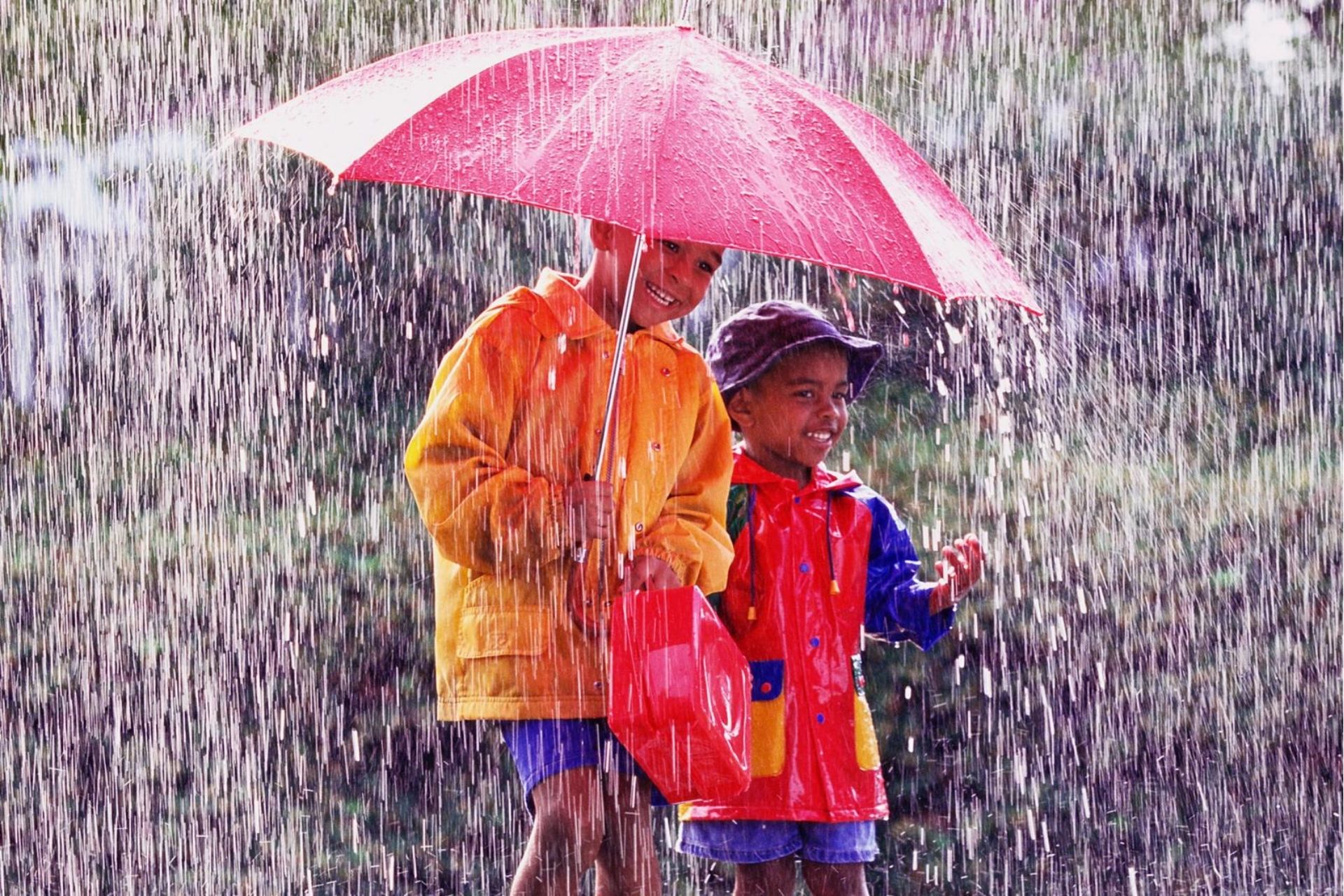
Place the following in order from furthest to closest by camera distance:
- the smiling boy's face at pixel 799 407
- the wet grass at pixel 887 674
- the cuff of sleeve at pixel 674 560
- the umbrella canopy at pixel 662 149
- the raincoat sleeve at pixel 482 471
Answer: the wet grass at pixel 887 674 → the smiling boy's face at pixel 799 407 → the cuff of sleeve at pixel 674 560 → the raincoat sleeve at pixel 482 471 → the umbrella canopy at pixel 662 149

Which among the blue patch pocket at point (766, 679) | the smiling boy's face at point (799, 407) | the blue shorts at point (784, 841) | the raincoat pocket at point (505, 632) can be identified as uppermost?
the smiling boy's face at point (799, 407)

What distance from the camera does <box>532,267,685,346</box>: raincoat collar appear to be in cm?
357

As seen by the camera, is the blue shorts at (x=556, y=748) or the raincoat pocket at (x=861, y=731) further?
the raincoat pocket at (x=861, y=731)

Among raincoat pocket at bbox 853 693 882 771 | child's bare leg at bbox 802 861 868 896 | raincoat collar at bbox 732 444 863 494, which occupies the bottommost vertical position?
child's bare leg at bbox 802 861 868 896

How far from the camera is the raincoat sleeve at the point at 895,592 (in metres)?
3.98

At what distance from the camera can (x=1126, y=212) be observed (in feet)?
21.9

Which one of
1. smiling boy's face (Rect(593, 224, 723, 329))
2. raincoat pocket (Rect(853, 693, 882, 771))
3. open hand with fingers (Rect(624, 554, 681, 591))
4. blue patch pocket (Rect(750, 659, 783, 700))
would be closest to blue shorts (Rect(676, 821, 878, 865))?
raincoat pocket (Rect(853, 693, 882, 771))

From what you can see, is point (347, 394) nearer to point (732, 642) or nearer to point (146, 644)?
point (146, 644)

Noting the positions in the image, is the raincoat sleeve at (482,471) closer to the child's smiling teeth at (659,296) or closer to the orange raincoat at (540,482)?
the orange raincoat at (540,482)

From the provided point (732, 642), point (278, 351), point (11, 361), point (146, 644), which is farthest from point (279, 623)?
point (732, 642)

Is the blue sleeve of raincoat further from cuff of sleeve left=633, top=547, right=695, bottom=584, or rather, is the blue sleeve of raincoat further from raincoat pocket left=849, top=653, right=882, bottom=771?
cuff of sleeve left=633, top=547, right=695, bottom=584

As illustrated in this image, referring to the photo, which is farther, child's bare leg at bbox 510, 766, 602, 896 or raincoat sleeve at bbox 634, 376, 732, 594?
raincoat sleeve at bbox 634, 376, 732, 594

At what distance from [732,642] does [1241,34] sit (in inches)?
183

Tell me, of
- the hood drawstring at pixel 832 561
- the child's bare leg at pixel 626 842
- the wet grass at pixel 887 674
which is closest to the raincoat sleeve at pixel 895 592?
the hood drawstring at pixel 832 561
